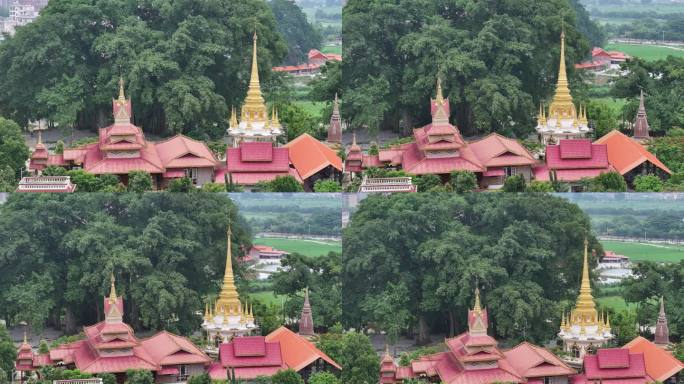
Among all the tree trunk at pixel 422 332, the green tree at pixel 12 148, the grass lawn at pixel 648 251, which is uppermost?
the green tree at pixel 12 148

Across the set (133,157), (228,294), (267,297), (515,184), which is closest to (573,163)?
(515,184)

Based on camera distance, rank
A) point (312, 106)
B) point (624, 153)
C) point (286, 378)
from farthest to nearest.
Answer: point (312, 106)
point (624, 153)
point (286, 378)

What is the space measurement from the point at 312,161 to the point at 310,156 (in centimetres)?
15

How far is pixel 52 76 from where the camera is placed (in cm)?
5516

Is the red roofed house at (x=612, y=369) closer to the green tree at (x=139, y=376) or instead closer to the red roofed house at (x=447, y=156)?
the red roofed house at (x=447, y=156)

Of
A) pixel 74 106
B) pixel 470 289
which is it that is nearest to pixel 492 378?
pixel 470 289

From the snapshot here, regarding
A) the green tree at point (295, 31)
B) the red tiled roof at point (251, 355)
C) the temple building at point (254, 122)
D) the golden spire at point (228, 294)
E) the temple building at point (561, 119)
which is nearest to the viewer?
the red tiled roof at point (251, 355)

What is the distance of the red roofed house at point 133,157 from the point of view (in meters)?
52.9

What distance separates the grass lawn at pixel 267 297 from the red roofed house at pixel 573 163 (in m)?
4.18

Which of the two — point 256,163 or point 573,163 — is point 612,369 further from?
point 256,163

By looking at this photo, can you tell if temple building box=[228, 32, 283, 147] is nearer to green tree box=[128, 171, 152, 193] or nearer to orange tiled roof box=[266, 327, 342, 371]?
green tree box=[128, 171, 152, 193]

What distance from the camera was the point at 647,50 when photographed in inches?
2297

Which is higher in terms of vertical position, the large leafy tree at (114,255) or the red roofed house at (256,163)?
the red roofed house at (256,163)

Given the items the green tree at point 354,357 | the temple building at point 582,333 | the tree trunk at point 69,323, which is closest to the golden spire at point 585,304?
the temple building at point 582,333
